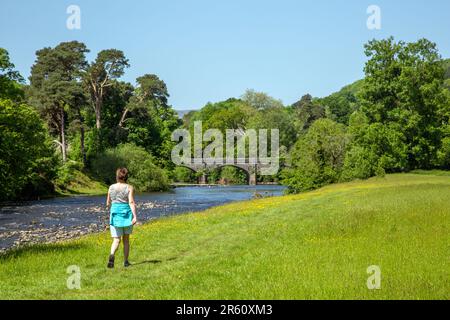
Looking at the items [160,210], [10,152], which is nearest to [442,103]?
[160,210]

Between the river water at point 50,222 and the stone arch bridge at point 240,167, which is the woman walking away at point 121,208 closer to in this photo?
the river water at point 50,222

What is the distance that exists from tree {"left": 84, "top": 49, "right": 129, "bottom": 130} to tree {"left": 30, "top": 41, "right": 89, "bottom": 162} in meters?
4.45

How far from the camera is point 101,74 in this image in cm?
9075

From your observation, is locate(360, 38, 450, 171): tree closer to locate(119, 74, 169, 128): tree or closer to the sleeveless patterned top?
locate(119, 74, 169, 128): tree

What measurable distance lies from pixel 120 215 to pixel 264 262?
13.3 ft

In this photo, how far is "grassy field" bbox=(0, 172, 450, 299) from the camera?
413 inches

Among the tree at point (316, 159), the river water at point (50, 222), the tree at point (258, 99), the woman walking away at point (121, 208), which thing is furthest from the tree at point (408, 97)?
the tree at point (258, 99)

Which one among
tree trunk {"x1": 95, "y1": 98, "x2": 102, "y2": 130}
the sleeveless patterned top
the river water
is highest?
tree trunk {"x1": 95, "y1": 98, "x2": 102, "y2": 130}

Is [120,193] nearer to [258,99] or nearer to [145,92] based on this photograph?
[145,92]

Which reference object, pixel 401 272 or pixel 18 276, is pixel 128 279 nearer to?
pixel 18 276

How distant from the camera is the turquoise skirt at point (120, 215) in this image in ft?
46.3

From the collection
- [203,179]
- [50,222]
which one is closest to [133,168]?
[203,179]

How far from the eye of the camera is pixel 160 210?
45938 mm

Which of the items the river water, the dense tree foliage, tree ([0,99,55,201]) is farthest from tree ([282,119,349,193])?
tree ([0,99,55,201])
